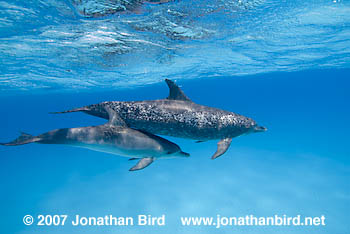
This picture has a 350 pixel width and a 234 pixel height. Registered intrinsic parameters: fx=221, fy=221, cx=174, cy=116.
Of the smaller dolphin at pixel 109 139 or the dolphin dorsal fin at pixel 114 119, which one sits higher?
the dolphin dorsal fin at pixel 114 119

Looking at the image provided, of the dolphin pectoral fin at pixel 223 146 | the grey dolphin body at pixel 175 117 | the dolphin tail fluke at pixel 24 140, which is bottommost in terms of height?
the dolphin pectoral fin at pixel 223 146

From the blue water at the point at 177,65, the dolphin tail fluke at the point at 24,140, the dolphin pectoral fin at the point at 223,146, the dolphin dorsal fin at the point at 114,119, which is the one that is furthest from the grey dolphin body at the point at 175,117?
the blue water at the point at 177,65

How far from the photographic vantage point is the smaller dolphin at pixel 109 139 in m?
4.30

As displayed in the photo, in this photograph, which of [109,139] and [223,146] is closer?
[109,139]

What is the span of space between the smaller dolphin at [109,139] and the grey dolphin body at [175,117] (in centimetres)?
29

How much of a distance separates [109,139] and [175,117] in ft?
5.12

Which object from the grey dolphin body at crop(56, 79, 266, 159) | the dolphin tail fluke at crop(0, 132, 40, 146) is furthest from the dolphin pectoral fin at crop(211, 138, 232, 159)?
the dolphin tail fluke at crop(0, 132, 40, 146)

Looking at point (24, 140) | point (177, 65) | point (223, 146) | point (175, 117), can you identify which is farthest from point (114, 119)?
point (177, 65)

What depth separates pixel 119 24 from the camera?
37.4 feet

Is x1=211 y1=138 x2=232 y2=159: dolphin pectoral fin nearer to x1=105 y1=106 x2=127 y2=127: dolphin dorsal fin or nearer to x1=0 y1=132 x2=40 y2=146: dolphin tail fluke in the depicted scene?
x1=105 y1=106 x2=127 y2=127: dolphin dorsal fin

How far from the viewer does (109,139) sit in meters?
4.44

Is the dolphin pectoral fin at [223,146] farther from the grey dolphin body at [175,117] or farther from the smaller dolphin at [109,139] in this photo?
the smaller dolphin at [109,139]

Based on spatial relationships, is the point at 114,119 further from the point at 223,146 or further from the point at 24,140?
the point at 223,146

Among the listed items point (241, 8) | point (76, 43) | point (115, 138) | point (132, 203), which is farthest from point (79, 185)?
point (241, 8)
